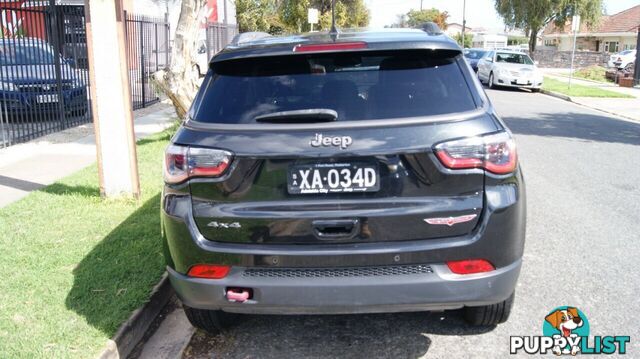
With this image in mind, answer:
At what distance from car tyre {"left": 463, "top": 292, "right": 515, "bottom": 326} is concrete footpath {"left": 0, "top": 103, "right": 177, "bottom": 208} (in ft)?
16.3

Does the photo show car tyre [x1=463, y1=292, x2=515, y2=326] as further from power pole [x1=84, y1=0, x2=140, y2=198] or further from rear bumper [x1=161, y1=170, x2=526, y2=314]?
power pole [x1=84, y1=0, x2=140, y2=198]

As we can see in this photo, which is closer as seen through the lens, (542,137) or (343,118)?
(343,118)

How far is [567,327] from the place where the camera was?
369cm

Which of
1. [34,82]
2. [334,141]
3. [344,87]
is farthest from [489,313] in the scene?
[34,82]

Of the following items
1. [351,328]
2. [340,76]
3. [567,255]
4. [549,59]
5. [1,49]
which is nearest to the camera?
[340,76]

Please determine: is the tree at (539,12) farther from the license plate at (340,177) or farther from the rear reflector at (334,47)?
the license plate at (340,177)

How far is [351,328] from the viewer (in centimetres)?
369

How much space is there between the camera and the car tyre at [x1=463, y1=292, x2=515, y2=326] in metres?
3.40

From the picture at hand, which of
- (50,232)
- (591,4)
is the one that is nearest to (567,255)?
(50,232)

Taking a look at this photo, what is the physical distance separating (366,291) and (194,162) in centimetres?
107

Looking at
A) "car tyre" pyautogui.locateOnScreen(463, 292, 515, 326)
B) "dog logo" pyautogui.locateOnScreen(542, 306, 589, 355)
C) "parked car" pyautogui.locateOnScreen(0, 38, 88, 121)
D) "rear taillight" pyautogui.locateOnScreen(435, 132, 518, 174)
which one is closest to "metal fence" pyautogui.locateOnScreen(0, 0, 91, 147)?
"parked car" pyautogui.locateOnScreen(0, 38, 88, 121)

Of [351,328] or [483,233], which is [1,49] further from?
[483,233]

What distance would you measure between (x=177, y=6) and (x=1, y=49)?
41.8 ft

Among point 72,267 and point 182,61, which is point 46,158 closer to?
point 182,61
